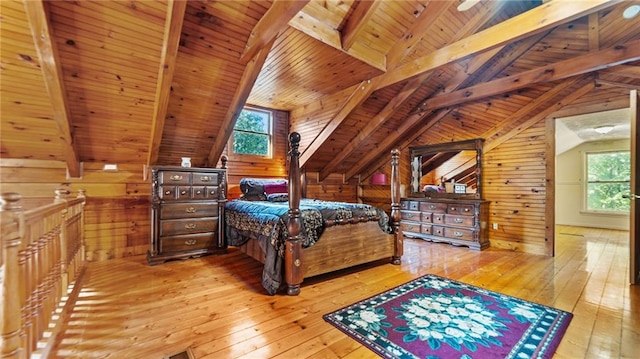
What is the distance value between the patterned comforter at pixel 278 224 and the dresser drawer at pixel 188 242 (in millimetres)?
434

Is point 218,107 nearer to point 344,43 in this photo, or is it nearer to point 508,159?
point 344,43

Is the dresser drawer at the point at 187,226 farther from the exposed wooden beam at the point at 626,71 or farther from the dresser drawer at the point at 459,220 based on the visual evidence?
the exposed wooden beam at the point at 626,71

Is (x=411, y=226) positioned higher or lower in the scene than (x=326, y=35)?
lower

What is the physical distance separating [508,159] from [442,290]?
2.85 meters

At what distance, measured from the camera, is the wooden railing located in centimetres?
113

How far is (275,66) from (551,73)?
→ 10.9 feet

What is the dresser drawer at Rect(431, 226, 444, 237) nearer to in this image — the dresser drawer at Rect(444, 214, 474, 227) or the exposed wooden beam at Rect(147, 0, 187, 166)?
the dresser drawer at Rect(444, 214, 474, 227)

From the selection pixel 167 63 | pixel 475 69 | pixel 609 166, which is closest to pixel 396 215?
pixel 475 69

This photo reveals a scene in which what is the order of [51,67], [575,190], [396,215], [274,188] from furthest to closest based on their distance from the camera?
[575,190]
[274,188]
[396,215]
[51,67]

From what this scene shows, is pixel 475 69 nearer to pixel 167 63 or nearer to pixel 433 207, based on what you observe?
pixel 433 207

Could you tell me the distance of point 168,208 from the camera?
346cm

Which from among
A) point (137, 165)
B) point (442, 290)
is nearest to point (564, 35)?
point (442, 290)

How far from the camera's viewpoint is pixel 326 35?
2982 millimetres

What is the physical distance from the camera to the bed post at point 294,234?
2.49m
